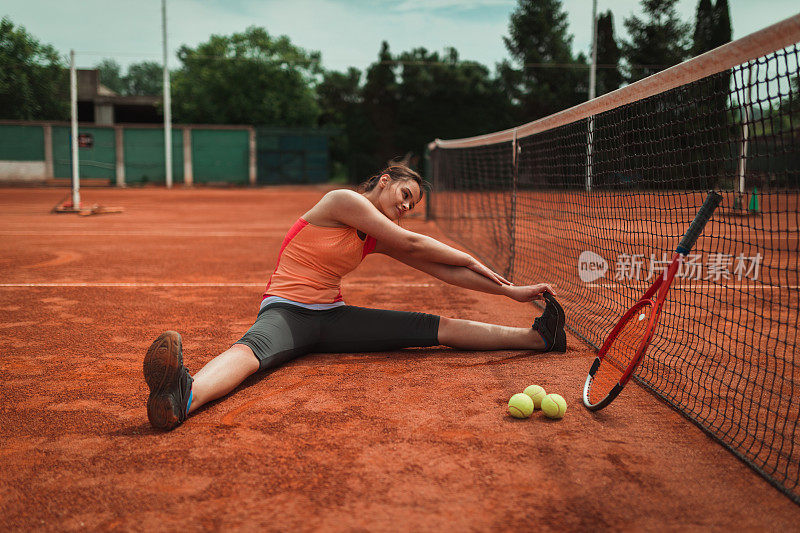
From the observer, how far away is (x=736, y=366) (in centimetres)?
371

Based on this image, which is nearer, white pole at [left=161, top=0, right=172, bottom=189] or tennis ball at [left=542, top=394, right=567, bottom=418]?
tennis ball at [left=542, top=394, right=567, bottom=418]

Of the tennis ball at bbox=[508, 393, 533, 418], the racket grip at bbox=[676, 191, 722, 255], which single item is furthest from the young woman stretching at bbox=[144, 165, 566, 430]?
the racket grip at bbox=[676, 191, 722, 255]

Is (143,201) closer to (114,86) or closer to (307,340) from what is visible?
(307,340)

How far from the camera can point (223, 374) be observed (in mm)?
2965

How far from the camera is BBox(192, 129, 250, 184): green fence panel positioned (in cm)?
3027

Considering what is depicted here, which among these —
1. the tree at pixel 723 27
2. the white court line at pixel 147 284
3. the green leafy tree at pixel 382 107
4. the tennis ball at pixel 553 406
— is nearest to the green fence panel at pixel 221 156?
the green leafy tree at pixel 382 107

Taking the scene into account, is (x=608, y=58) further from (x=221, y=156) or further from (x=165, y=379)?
(x=165, y=379)

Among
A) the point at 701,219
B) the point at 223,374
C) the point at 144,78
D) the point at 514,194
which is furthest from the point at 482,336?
the point at 144,78

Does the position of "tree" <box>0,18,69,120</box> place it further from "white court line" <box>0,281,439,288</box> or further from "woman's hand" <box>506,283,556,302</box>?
"woman's hand" <box>506,283,556,302</box>

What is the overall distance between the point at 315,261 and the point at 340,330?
427 millimetres

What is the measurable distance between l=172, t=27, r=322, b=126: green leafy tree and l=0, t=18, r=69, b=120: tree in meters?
6.17

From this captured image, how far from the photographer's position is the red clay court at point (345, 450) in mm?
2061

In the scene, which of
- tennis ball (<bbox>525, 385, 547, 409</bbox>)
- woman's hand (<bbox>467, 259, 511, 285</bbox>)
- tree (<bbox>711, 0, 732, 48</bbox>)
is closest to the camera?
tennis ball (<bbox>525, 385, 547, 409</bbox>)

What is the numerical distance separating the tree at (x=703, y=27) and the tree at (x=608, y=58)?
135 inches
